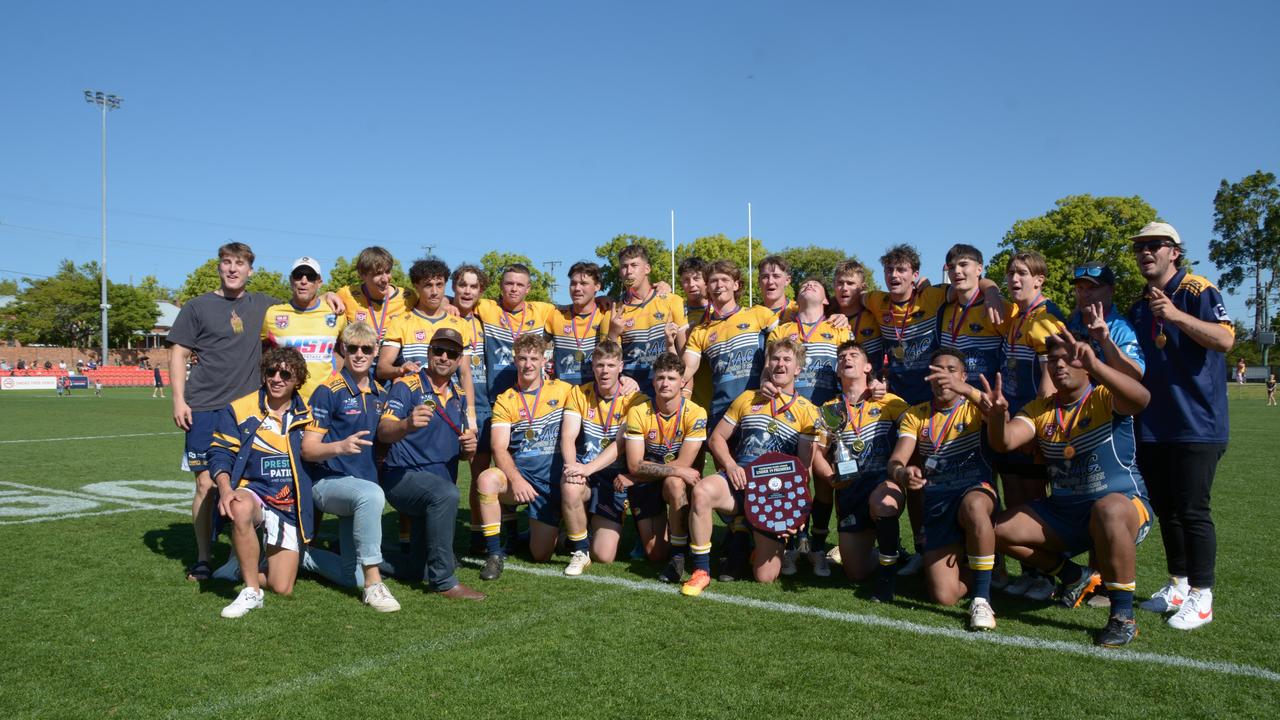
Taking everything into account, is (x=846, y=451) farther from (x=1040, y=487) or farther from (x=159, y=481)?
(x=159, y=481)

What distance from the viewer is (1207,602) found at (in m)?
4.48

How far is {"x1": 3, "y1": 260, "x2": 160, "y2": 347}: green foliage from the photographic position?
2221 inches

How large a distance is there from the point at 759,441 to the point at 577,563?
1507mm

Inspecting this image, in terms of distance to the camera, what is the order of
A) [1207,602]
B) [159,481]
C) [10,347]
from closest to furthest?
[1207,602] → [159,481] → [10,347]

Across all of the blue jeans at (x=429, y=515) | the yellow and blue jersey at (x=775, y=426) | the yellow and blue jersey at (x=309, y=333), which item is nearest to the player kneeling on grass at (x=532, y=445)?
the blue jeans at (x=429, y=515)

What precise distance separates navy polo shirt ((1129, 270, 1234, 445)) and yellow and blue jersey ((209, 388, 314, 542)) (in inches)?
198

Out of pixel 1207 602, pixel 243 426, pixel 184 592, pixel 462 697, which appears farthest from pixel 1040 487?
pixel 184 592

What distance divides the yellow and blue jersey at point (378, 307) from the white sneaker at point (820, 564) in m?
3.49

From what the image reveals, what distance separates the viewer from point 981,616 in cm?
439

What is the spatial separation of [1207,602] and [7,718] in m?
5.75

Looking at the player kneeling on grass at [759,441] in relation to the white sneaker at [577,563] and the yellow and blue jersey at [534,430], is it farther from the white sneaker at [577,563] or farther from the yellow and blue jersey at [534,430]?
the yellow and blue jersey at [534,430]

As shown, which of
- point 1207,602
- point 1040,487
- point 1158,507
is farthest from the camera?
point 1040,487

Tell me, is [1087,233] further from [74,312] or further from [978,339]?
[74,312]

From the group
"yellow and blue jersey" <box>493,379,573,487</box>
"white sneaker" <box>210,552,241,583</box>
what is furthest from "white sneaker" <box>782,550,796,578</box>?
"white sneaker" <box>210,552,241,583</box>
